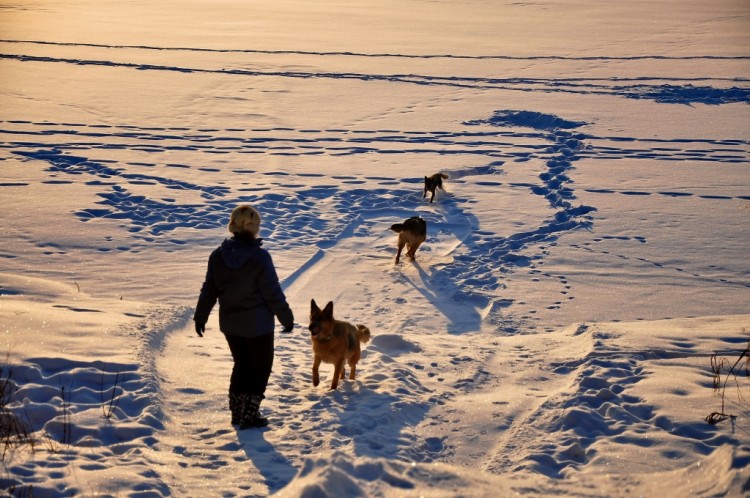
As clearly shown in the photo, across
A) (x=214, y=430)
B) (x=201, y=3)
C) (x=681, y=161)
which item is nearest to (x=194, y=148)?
(x=681, y=161)

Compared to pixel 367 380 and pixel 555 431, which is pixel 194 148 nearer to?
pixel 367 380

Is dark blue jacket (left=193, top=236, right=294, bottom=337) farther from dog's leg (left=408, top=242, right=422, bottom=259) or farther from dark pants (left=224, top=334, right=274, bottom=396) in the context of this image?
dog's leg (left=408, top=242, right=422, bottom=259)

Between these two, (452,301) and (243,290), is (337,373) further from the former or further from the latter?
(452,301)

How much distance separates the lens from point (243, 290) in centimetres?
547

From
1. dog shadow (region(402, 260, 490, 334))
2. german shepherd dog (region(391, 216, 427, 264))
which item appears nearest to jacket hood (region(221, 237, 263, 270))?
dog shadow (region(402, 260, 490, 334))

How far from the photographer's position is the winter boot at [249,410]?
558 centimetres

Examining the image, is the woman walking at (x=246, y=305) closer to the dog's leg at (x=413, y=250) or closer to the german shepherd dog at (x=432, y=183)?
the dog's leg at (x=413, y=250)

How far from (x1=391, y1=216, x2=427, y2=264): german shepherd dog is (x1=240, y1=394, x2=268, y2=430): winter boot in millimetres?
4942

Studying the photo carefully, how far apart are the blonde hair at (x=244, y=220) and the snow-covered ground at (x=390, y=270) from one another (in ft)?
4.36

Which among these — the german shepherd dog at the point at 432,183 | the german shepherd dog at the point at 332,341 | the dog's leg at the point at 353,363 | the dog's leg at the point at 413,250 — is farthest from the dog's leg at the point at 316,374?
the german shepherd dog at the point at 432,183

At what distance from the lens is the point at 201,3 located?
51938 mm

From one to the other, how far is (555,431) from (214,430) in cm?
226

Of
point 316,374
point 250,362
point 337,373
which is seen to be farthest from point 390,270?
point 250,362

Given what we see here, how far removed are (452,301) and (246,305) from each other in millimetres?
4368
